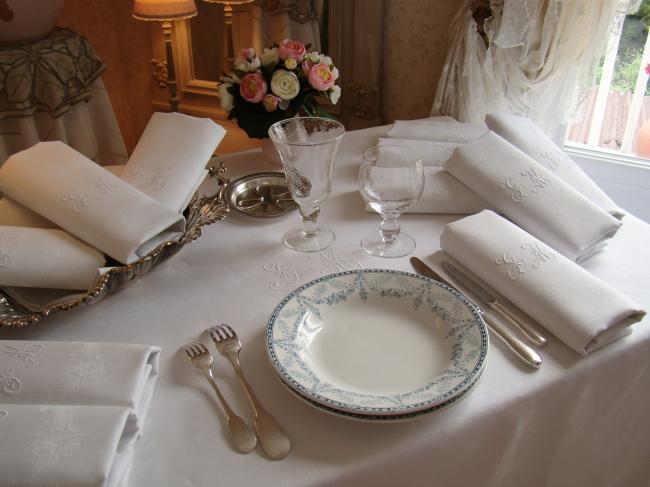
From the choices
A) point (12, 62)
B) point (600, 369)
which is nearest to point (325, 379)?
point (600, 369)

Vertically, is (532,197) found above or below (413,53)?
below

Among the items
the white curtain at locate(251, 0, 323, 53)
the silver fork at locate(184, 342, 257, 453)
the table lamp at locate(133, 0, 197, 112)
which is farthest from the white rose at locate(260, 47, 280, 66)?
the table lamp at locate(133, 0, 197, 112)

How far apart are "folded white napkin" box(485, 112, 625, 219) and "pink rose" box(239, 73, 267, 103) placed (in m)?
0.45

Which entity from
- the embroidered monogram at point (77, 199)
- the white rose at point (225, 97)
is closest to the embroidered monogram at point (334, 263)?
the embroidered monogram at point (77, 199)

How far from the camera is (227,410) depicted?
24.5 inches

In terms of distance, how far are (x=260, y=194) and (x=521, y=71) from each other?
2.82 feet

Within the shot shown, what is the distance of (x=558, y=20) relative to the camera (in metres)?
1.42

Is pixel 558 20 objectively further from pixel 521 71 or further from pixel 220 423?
pixel 220 423

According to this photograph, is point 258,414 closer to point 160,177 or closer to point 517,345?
point 517,345

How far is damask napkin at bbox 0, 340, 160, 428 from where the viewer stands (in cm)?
59

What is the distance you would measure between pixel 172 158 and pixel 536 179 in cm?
60

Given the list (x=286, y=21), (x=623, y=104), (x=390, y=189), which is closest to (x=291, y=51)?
(x=390, y=189)

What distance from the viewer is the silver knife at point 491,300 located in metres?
0.72

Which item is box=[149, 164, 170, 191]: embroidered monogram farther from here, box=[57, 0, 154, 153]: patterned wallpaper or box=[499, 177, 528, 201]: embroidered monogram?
box=[57, 0, 154, 153]: patterned wallpaper
